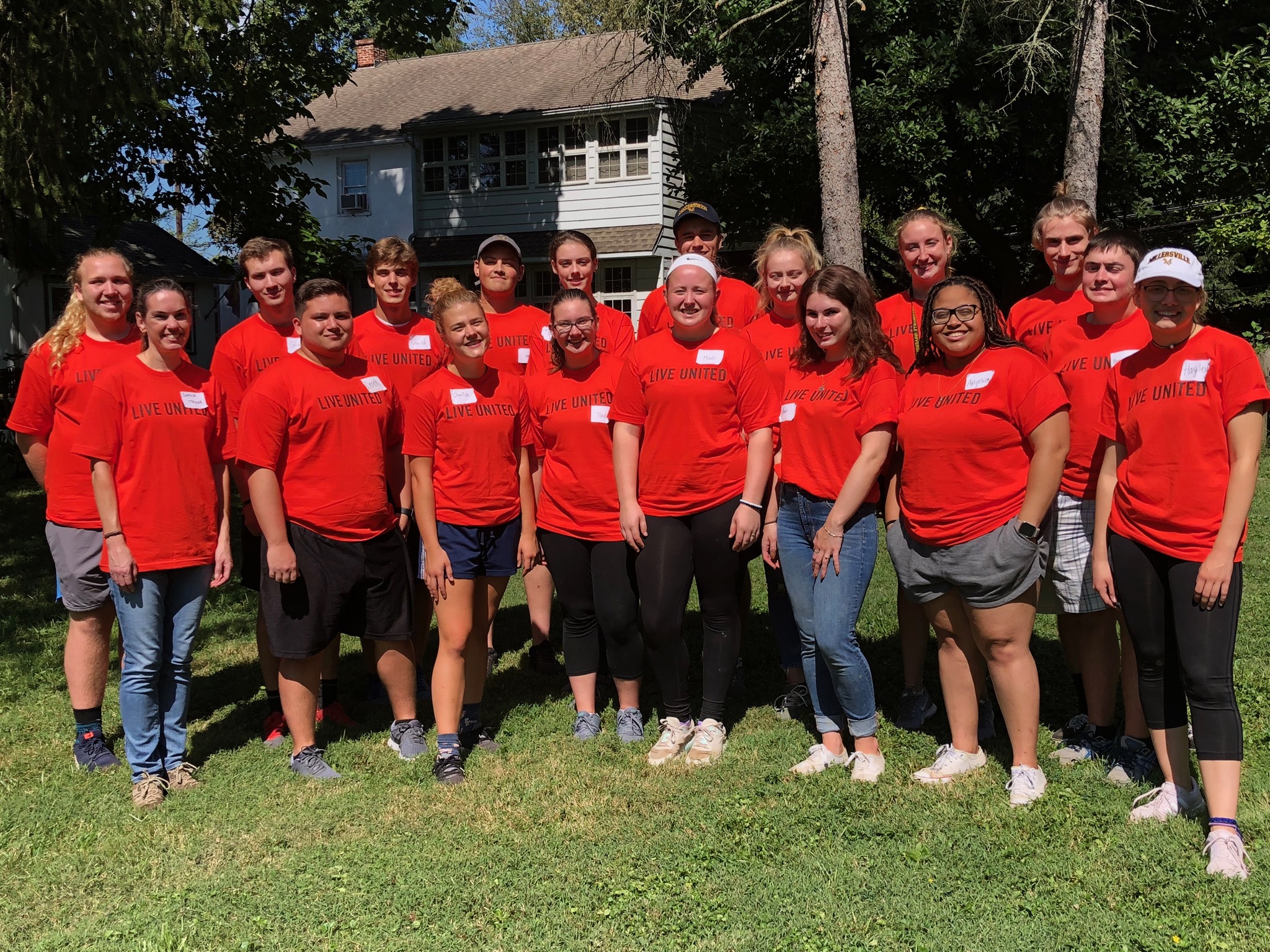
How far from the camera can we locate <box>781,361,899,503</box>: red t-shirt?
439 centimetres

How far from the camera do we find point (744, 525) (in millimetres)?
4664

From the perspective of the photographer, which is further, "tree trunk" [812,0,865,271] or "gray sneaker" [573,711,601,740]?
"tree trunk" [812,0,865,271]

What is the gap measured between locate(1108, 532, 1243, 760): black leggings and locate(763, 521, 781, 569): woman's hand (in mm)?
1385

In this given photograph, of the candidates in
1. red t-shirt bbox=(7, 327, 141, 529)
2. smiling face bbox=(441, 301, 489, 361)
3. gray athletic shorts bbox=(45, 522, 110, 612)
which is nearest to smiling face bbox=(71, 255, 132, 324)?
red t-shirt bbox=(7, 327, 141, 529)

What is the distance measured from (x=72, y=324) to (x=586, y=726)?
3012 millimetres

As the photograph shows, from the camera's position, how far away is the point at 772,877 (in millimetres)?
3760

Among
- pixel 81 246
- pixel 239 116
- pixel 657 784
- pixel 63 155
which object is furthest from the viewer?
pixel 81 246

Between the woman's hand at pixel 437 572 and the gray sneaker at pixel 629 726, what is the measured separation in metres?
1.07

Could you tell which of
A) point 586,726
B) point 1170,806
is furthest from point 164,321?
point 1170,806

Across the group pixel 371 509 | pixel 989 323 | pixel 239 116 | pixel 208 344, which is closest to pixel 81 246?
pixel 208 344

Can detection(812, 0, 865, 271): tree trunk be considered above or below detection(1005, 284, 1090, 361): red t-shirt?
above

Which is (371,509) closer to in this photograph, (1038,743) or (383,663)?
(383,663)

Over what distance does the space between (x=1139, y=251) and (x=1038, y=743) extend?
7.26ft

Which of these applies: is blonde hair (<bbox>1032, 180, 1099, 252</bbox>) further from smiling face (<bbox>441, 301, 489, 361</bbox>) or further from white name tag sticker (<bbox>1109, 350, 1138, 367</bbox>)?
smiling face (<bbox>441, 301, 489, 361</bbox>)
